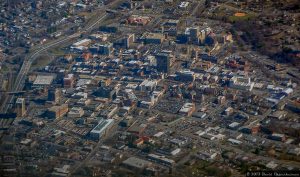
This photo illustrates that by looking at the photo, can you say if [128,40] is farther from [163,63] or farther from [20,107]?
[20,107]

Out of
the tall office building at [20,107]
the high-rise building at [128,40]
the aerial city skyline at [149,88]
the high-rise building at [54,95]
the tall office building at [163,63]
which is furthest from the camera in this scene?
the high-rise building at [128,40]

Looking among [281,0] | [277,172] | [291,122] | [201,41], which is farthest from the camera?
[281,0]

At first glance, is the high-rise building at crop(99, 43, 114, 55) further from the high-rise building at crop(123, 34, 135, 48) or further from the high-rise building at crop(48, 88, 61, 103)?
the high-rise building at crop(48, 88, 61, 103)

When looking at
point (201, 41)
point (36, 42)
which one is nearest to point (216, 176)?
point (201, 41)

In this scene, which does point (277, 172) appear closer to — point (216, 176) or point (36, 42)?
point (216, 176)

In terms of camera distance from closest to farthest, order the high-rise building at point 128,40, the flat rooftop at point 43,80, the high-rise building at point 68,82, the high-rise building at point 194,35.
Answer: the high-rise building at point 68,82 < the flat rooftop at point 43,80 < the high-rise building at point 128,40 < the high-rise building at point 194,35

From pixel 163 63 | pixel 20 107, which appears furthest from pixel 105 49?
pixel 20 107

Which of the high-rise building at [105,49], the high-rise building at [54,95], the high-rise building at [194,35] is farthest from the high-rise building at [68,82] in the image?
the high-rise building at [194,35]

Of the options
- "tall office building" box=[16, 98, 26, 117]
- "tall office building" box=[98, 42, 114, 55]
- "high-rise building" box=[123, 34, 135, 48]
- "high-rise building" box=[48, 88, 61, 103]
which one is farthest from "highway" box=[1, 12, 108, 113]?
"high-rise building" box=[123, 34, 135, 48]

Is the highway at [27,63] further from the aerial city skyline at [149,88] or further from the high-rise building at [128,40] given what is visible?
the high-rise building at [128,40]
